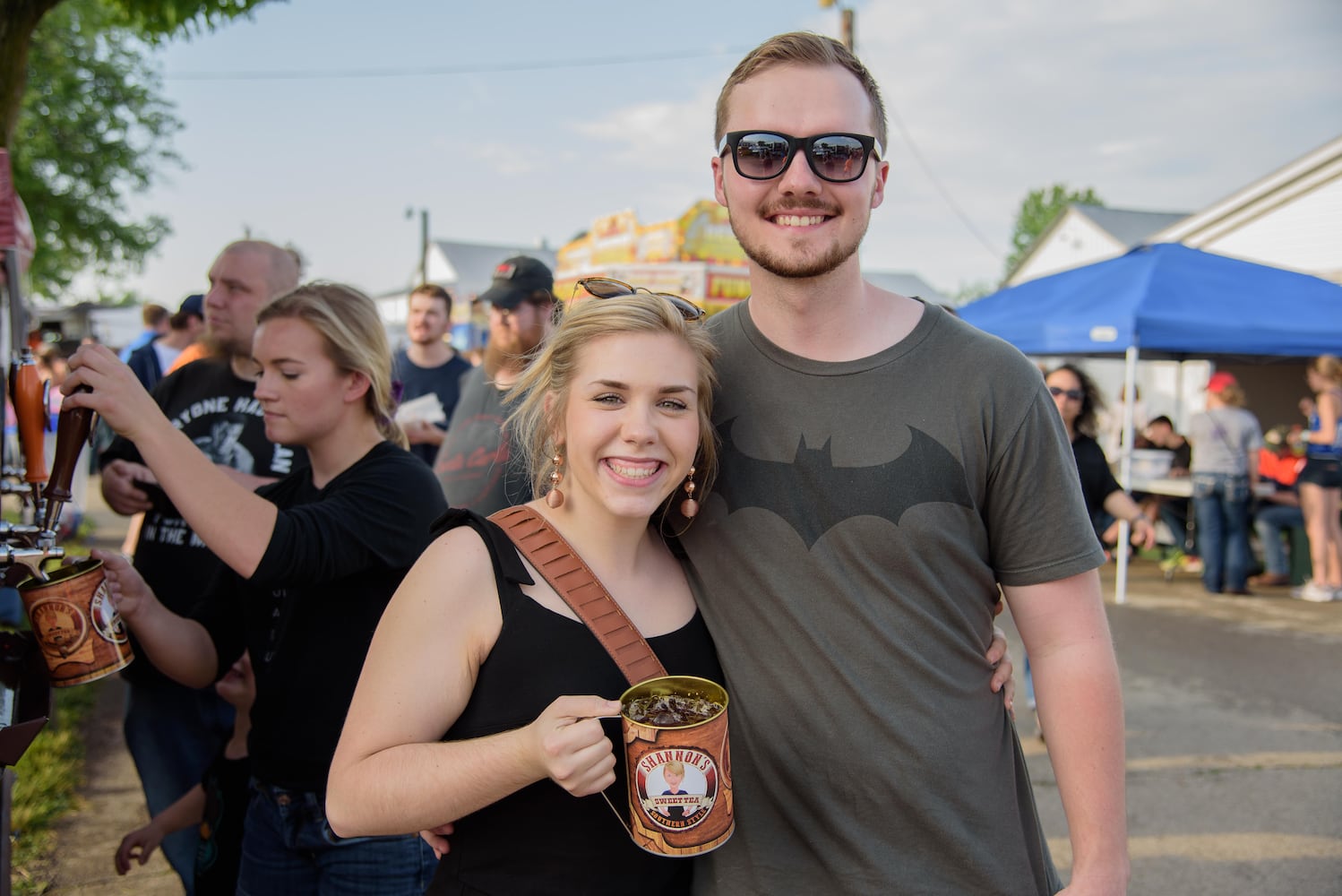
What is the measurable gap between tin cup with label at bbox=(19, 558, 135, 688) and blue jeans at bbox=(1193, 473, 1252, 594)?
375 inches

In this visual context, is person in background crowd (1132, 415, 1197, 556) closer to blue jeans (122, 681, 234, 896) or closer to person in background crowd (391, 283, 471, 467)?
person in background crowd (391, 283, 471, 467)

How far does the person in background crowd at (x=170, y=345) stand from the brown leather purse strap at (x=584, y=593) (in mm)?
3437

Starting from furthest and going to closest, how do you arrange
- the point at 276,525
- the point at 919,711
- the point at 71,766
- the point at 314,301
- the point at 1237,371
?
1. the point at 1237,371
2. the point at 71,766
3. the point at 314,301
4. the point at 276,525
5. the point at 919,711

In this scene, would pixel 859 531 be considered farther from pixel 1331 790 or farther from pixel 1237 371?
pixel 1237 371

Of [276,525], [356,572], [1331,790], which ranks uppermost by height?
[276,525]

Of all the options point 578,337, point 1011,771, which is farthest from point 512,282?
point 1011,771

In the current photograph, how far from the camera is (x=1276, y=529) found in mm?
9320

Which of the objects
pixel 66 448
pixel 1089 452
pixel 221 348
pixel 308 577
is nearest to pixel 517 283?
pixel 221 348

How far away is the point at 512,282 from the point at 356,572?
2.29 m

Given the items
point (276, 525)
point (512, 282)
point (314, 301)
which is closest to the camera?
point (276, 525)

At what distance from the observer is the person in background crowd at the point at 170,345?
4.71 metres

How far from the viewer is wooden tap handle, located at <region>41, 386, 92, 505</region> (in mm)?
1900

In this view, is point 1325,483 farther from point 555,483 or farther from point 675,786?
point 675,786

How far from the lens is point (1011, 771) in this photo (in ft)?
5.65
